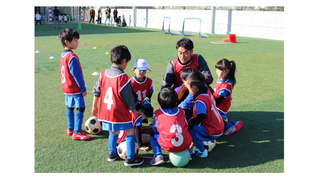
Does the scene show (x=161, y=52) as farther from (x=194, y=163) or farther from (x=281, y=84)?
(x=194, y=163)

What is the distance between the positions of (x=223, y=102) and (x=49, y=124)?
298 centimetres

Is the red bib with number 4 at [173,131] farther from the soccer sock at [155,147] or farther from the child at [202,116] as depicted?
the child at [202,116]

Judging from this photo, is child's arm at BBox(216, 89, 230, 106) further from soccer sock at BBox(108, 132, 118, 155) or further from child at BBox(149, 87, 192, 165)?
soccer sock at BBox(108, 132, 118, 155)

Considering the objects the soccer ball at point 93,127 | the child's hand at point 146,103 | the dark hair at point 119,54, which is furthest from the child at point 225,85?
the soccer ball at point 93,127

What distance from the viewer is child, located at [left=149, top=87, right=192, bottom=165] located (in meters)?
3.37

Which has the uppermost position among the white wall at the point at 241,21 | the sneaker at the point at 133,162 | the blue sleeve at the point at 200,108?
the white wall at the point at 241,21

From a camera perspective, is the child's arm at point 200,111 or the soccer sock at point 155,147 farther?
the child's arm at point 200,111

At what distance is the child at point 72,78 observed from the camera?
391 centimetres

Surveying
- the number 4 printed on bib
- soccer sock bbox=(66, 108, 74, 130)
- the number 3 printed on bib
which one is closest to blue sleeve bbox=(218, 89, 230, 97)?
the number 3 printed on bib

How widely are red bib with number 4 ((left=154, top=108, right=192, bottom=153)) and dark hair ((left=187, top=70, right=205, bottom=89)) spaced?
0.51m

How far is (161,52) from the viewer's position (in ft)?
40.1

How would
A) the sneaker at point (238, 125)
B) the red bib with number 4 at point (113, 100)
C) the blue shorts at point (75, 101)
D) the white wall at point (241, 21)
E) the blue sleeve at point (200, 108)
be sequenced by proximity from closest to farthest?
the red bib with number 4 at point (113, 100)
the blue sleeve at point (200, 108)
the blue shorts at point (75, 101)
the sneaker at point (238, 125)
the white wall at point (241, 21)

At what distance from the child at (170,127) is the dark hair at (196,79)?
407mm

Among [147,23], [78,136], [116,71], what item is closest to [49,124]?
[78,136]
